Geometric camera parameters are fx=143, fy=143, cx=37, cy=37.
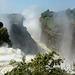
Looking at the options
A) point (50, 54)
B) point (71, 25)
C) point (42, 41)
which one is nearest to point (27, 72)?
point (50, 54)

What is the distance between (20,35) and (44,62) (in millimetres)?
36326

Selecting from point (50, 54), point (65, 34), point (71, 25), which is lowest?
point (50, 54)

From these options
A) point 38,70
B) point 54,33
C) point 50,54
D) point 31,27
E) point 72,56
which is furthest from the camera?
point 31,27

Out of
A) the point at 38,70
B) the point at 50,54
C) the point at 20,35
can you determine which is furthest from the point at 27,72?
the point at 20,35

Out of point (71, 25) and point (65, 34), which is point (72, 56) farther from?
point (71, 25)

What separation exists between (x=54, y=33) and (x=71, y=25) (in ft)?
19.9

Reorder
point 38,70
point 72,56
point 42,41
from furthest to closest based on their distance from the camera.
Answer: point 42,41, point 72,56, point 38,70

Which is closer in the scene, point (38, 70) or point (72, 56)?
point (38, 70)

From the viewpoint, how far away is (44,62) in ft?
28.8

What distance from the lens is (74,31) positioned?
4344 centimetres

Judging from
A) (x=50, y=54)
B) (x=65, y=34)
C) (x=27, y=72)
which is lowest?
(x=27, y=72)

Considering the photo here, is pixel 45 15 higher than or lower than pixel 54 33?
higher

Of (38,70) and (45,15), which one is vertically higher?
(45,15)

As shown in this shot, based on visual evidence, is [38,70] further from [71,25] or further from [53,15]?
[53,15]
